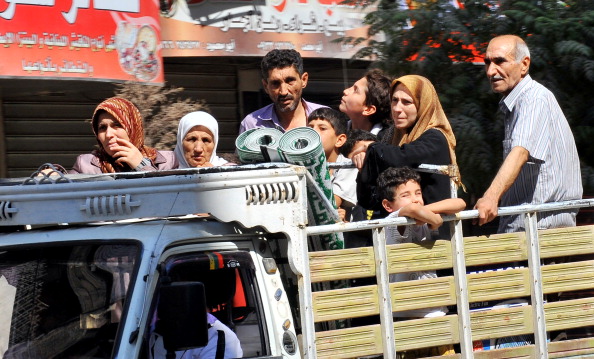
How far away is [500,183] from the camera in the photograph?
4500mm

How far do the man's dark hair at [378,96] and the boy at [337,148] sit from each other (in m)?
0.27

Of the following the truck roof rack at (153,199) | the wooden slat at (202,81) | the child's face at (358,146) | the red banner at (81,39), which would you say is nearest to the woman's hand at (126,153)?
the truck roof rack at (153,199)

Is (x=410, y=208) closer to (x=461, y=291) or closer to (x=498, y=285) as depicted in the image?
(x=461, y=291)

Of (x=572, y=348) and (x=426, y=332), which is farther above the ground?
→ (x=426, y=332)

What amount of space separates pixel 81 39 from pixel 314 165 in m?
5.16

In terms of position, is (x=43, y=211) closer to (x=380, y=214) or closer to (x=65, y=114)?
(x=380, y=214)

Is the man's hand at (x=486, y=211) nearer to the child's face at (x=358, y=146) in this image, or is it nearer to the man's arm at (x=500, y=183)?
the man's arm at (x=500, y=183)

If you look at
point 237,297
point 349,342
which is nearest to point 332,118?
point 349,342

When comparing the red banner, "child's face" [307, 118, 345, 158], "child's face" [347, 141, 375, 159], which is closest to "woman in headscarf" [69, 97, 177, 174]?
"child's face" [307, 118, 345, 158]

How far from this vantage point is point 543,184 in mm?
4883

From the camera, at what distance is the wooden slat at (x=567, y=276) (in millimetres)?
4383

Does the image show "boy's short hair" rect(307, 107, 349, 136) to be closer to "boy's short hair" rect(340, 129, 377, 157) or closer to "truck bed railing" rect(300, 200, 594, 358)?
"boy's short hair" rect(340, 129, 377, 157)

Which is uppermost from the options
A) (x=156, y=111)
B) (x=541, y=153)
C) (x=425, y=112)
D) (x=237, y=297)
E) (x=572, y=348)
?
(x=156, y=111)

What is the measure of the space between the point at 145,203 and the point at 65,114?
→ 7.77 metres
